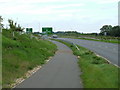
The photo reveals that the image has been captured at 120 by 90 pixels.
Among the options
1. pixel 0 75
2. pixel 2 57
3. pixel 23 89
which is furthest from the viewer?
pixel 2 57

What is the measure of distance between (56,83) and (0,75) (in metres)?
3.08

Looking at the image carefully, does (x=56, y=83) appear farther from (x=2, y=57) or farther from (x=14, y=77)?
(x=2, y=57)

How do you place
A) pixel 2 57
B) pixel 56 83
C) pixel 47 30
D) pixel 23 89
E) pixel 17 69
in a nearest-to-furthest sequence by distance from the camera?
pixel 23 89 → pixel 56 83 → pixel 17 69 → pixel 2 57 → pixel 47 30

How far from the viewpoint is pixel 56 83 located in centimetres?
1299

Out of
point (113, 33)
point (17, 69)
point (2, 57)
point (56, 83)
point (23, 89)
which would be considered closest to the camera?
point (23, 89)

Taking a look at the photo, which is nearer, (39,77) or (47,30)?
(39,77)

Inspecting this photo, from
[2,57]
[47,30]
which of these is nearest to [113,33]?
[47,30]

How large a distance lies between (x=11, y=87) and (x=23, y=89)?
881mm

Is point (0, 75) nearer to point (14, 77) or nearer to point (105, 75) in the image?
point (14, 77)

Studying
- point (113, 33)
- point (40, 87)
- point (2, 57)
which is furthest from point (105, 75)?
point (113, 33)

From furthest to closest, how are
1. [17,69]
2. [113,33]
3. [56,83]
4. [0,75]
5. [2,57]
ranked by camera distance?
Result: [113,33] < [2,57] < [17,69] < [0,75] < [56,83]

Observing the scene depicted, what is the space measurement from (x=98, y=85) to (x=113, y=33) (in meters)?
110

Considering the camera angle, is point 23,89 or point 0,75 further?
point 0,75

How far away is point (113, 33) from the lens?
4749 inches
